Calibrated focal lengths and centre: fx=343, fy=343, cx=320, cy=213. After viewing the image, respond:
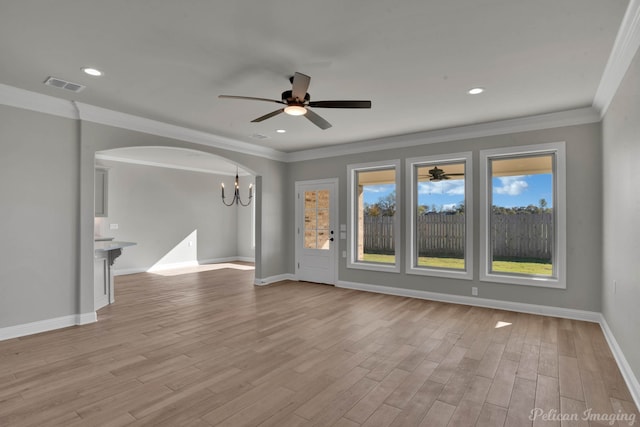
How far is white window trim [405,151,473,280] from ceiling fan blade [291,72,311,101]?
3045mm

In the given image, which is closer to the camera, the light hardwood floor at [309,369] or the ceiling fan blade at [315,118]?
the light hardwood floor at [309,369]

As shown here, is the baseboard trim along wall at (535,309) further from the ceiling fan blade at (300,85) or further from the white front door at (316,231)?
the ceiling fan blade at (300,85)

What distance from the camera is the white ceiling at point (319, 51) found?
2.34 meters

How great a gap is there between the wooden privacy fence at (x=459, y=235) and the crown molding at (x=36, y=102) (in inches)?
188

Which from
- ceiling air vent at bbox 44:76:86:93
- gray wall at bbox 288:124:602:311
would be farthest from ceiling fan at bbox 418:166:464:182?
ceiling air vent at bbox 44:76:86:93

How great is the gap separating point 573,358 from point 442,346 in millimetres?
1155

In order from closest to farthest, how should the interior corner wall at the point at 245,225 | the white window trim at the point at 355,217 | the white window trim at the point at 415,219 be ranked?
the white window trim at the point at 415,219 → the white window trim at the point at 355,217 → the interior corner wall at the point at 245,225

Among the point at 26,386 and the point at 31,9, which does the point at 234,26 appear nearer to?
the point at 31,9

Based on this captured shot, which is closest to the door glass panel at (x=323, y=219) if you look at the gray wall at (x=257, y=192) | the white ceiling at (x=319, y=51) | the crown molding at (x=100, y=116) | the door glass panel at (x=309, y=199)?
the door glass panel at (x=309, y=199)

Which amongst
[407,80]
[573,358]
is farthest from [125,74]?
[573,358]

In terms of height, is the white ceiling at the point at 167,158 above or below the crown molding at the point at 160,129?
above

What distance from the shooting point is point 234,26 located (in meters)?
2.53

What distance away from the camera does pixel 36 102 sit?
3.90 m

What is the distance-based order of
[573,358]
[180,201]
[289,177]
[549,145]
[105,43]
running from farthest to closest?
1. [180,201]
2. [289,177]
3. [549,145]
4. [573,358]
5. [105,43]
